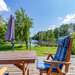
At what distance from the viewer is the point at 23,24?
19.7m

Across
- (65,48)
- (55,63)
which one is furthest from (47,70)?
(65,48)

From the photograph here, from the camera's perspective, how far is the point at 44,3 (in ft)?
55.7

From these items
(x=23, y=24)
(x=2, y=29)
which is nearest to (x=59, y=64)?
(x=2, y=29)

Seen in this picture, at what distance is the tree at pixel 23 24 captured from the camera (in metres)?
19.4

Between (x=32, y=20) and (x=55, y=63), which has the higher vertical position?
(x=32, y=20)

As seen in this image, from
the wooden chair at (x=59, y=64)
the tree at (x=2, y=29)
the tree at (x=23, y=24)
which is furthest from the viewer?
the tree at (x=23, y=24)

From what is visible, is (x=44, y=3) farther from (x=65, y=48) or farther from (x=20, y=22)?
(x=65, y=48)

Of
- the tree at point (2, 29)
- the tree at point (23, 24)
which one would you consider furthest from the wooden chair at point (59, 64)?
the tree at point (23, 24)

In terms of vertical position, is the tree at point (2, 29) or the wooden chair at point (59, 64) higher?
the tree at point (2, 29)

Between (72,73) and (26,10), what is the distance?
14507 mm

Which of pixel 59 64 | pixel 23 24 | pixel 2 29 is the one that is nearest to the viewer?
pixel 59 64

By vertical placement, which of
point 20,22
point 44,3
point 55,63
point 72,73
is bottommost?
point 72,73

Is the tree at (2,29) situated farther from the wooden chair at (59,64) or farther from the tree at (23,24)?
the wooden chair at (59,64)

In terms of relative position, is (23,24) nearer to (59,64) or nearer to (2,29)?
(2,29)
